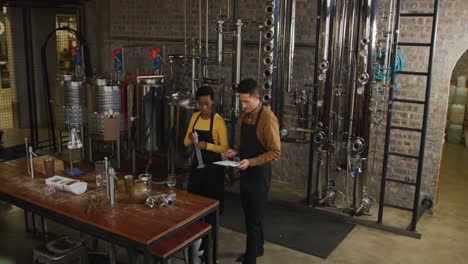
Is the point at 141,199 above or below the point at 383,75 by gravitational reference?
below

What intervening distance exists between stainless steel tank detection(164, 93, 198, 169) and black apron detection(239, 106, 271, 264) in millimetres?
2481

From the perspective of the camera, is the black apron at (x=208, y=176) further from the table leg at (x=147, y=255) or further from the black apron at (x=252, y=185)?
the table leg at (x=147, y=255)

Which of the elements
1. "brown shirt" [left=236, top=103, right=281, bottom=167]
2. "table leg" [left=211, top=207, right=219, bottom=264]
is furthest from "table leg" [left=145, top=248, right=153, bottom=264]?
"brown shirt" [left=236, top=103, right=281, bottom=167]

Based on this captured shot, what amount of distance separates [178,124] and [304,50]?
85.2 inches

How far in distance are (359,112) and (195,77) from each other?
107 inches

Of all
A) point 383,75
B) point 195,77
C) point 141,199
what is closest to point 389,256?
point 383,75

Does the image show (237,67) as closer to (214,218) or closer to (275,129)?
(275,129)

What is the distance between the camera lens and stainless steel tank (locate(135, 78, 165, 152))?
23.7 ft

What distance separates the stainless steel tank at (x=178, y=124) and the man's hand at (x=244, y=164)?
2.70 m

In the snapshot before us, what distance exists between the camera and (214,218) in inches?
157

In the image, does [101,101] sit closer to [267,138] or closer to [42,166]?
[42,166]

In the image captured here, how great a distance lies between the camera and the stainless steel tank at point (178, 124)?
269 inches

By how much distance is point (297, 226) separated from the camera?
227 inches

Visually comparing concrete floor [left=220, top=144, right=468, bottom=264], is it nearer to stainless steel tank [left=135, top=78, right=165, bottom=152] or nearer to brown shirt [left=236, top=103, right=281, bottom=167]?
brown shirt [left=236, top=103, right=281, bottom=167]
